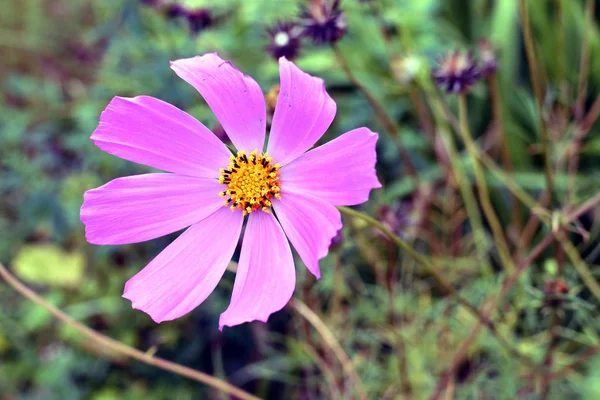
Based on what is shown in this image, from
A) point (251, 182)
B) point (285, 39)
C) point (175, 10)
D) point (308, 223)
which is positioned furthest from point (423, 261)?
point (175, 10)

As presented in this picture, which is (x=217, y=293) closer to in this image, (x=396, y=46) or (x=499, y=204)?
(x=499, y=204)

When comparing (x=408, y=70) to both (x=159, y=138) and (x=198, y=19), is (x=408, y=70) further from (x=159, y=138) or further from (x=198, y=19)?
(x=159, y=138)

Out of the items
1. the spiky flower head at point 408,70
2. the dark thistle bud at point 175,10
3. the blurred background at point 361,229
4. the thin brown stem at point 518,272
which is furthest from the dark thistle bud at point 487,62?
the dark thistle bud at point 175,10

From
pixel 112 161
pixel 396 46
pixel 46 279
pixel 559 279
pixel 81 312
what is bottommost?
pixel 559 279

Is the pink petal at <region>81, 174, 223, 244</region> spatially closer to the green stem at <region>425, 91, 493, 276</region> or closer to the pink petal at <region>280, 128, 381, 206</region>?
the pink petal at <region>280, 128, 381, 206</region>

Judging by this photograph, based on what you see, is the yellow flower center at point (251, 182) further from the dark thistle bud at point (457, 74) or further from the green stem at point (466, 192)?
the green stem at point (466, 192)

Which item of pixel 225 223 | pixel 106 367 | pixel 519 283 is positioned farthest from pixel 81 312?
pixel 519 283

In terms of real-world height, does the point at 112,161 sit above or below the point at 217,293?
above

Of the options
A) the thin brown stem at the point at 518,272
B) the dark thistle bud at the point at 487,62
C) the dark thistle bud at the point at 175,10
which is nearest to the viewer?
the thin brown stem at the point at 518,272
